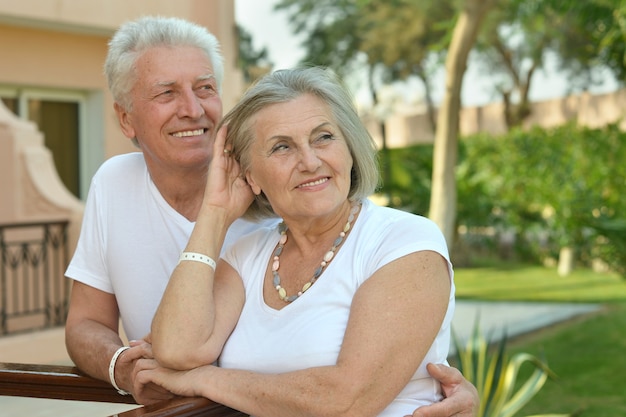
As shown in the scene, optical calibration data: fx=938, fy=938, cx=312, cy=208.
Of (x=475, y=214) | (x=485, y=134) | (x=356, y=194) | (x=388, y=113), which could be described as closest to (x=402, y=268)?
(x=356, y=194)

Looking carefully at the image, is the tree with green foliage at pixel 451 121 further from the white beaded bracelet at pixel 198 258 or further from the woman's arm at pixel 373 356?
the woman's arm at pixel 373 356

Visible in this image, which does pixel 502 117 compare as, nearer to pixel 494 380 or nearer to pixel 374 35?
pixel 374 35

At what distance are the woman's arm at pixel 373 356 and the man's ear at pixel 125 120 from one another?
109 cm

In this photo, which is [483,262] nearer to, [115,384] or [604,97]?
[604,97]

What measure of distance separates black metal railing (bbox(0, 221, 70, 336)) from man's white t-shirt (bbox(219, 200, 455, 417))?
18.3 feet

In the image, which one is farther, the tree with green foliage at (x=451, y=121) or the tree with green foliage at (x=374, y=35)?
the tree with green foliage at (x=374, y=35)

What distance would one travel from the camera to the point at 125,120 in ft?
10.2

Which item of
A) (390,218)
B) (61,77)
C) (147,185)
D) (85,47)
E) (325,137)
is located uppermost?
(85,47)

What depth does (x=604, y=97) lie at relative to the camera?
2539cm

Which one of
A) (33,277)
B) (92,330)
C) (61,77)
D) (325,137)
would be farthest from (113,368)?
(61,77)

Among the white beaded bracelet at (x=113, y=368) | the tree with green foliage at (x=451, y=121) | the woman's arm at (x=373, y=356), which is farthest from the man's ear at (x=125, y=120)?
the tree with green foliage at (x=451, y=121)

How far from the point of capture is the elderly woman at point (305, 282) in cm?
223

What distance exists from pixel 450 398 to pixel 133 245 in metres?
1.17

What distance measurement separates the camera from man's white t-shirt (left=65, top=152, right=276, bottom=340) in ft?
9.80
